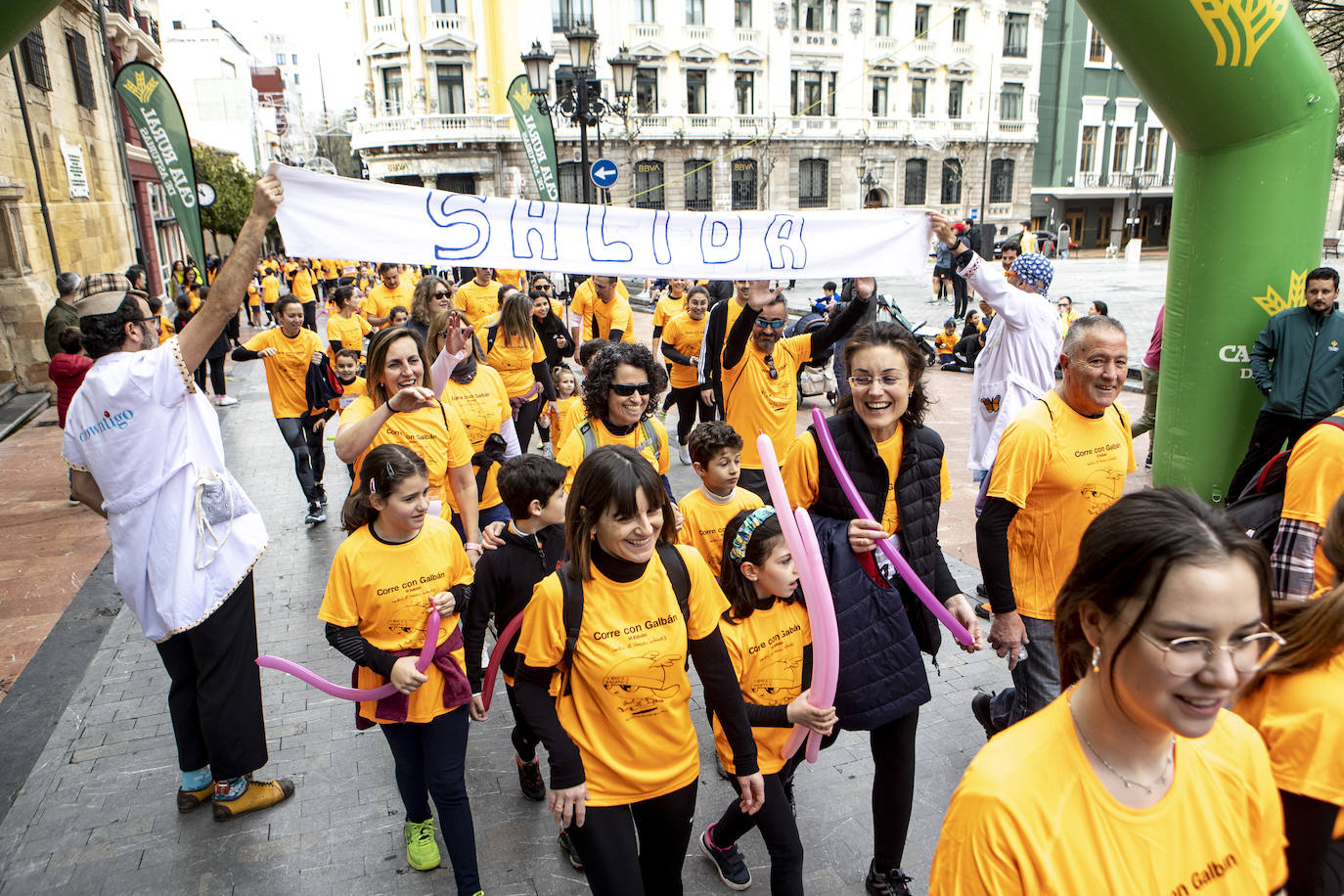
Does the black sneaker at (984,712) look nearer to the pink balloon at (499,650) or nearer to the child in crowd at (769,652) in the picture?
the child in crowd at (769,652)

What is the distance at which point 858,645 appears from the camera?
9.52ft

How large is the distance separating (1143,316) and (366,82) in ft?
136

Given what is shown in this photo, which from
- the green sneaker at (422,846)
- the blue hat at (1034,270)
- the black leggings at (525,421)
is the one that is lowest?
the green sneaker at (422,846)

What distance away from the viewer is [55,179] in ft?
52.2

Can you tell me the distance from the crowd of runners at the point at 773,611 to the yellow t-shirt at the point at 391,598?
0.01 metres

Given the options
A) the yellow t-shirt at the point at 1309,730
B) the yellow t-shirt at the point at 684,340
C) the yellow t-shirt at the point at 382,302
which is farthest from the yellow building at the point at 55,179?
the yellow t-shirt at the point at 1309,730

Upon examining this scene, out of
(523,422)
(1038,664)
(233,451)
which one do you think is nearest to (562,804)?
(1038,664)

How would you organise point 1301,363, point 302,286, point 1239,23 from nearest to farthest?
1. point 1239,23
2. point 1301,363
3. point 302,286

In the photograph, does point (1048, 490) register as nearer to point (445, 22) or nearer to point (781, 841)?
point (781, 841)

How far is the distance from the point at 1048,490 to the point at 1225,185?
1.95m

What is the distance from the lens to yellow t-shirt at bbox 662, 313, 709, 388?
8.15m

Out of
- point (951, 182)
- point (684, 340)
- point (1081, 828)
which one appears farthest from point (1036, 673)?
point (951, 182)

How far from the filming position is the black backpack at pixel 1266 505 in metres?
3.09

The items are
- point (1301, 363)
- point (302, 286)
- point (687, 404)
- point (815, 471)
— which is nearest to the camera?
point (815, 471)
